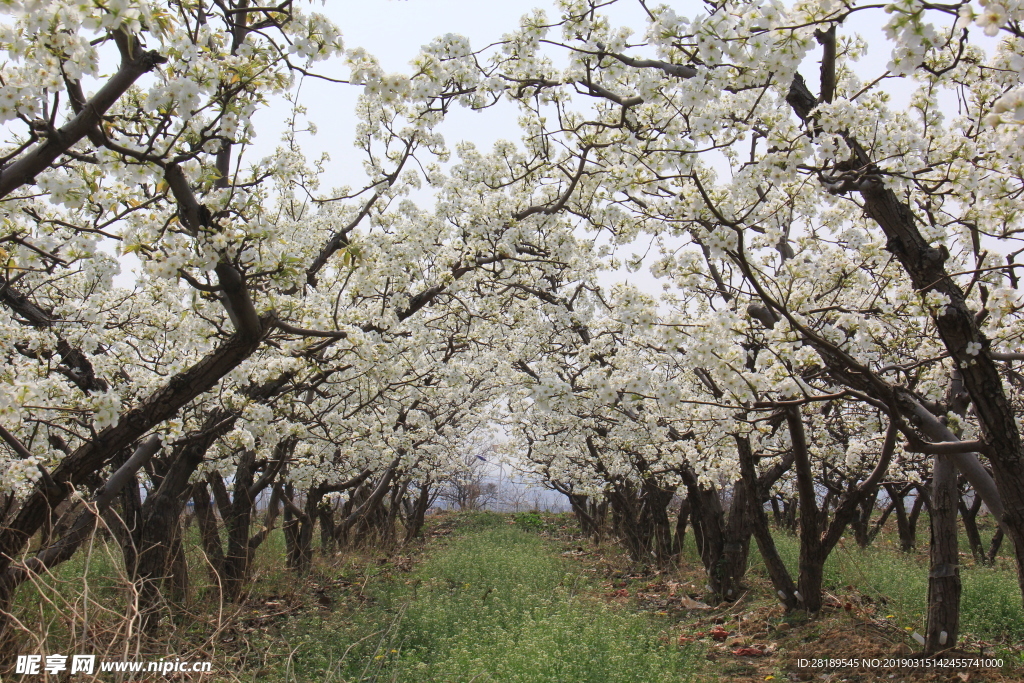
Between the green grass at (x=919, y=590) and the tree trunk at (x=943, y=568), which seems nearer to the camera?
the tree trunk at (x=943, y=568)

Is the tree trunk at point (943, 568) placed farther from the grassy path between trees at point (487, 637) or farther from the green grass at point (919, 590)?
the grassy path between trees at point (487, 637)

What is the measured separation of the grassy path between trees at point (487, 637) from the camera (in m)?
5.61

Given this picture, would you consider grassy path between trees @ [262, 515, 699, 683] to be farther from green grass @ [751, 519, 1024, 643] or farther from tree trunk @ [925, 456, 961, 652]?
green grass @ [751, 519, 1024, 643]

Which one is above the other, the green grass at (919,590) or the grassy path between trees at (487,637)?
the green grass at (919,590)

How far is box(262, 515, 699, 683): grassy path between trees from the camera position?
5.61 meters

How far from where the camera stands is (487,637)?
277 inches

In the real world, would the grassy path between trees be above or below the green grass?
below

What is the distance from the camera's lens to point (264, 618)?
8367mm

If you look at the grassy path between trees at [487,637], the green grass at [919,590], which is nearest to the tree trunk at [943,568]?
the green grass at [919,590]

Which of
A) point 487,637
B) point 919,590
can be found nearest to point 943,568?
point 919,590

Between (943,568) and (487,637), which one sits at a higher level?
(943,568)

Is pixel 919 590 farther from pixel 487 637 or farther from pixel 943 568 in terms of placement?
pixel 487 637

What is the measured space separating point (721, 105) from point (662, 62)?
0.98 meters

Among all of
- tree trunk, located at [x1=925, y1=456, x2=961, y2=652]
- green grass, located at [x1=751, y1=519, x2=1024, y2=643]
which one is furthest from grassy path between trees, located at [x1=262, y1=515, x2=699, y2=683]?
green grass, located at [x1=751, y1=519, x2=1024, y2=643]
